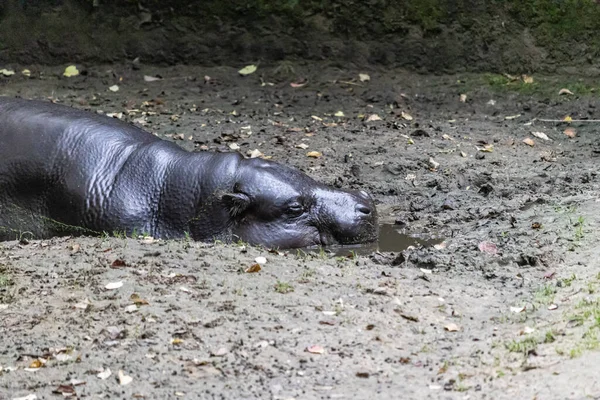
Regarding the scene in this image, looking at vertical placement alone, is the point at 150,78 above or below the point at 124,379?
below

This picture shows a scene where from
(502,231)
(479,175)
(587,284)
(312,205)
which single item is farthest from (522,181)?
(587,284)

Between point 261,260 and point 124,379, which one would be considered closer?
point 124,379

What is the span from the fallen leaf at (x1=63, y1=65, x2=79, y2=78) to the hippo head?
5140 mm

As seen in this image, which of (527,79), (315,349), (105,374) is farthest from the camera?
(527,79)

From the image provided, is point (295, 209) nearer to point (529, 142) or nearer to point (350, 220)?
point (350, 220)

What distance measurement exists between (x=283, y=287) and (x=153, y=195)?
191cm

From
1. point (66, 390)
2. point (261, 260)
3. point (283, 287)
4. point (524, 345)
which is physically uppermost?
point (524, 345)

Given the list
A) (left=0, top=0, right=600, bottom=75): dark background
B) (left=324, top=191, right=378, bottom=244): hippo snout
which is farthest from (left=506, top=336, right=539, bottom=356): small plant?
(left=0, top=0, right=600, bottom=75): dark background

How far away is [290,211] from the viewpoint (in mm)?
6934

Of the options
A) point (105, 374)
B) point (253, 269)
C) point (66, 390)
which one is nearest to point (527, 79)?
point (253, 269)

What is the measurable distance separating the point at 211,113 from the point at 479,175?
3184 millimetres

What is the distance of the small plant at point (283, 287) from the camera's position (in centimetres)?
527

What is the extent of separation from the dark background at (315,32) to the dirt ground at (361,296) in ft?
6.52

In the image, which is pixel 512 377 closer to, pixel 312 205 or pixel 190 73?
pixel 312 205
